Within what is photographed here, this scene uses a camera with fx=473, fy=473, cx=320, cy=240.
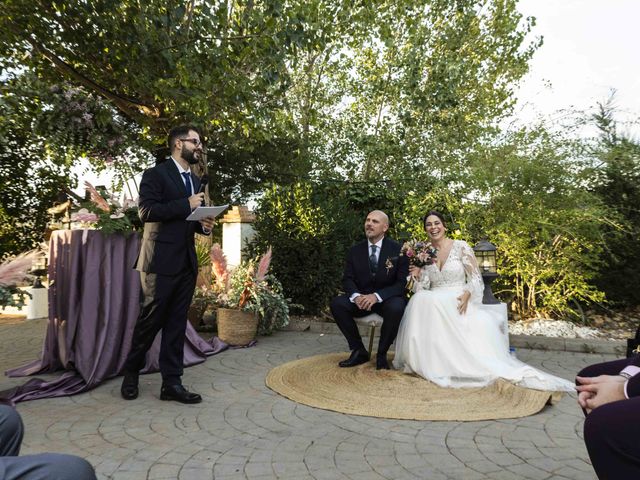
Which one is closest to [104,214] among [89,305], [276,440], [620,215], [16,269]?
[89,305]

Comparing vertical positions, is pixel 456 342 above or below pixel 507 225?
below

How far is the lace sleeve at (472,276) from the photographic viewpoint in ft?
15.7

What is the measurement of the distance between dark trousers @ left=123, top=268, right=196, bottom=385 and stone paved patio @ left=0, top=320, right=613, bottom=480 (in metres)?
0.29

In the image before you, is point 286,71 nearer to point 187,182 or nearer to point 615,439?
point 187,182

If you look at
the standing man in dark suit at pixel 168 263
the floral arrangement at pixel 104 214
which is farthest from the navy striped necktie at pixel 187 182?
the floral arrangement at pixel 104 214

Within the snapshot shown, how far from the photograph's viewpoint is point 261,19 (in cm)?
701

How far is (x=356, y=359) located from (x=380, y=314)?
1.78 feet

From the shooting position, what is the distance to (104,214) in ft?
14.1

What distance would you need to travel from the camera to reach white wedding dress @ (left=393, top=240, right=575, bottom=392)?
427cm

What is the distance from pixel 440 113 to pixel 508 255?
626 cm

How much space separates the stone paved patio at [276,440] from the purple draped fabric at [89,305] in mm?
294

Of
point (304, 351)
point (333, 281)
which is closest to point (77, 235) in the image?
point (304, 351)

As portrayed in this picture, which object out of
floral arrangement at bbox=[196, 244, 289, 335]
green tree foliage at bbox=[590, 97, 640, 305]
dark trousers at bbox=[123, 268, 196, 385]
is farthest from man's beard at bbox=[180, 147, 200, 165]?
green tree foliage at bbox=[590, 97, 640, 305]

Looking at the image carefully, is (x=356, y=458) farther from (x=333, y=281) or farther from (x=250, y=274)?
(x=333, y=281)
